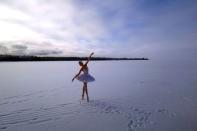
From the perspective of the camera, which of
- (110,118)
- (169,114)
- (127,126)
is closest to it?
(127,126)

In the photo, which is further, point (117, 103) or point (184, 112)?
point (117, 103)

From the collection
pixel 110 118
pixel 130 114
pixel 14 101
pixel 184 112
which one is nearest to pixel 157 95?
pixel 184 112

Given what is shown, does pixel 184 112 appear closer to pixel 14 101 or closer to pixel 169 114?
pixel 169 114

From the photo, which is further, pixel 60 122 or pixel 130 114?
pixel 130 114

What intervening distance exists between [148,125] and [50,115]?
2869 millimetres

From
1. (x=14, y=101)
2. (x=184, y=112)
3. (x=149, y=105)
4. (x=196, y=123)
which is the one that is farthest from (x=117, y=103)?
(x=14, y=101)

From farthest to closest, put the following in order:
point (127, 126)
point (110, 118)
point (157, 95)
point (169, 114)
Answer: point (157, 95), point (169, 114), point (110, 118), point (127, 126)

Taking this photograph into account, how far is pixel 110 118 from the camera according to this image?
238 inches

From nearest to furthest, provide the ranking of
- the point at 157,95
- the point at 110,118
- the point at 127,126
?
the point at 127,126, the point at 110,118, the point at 157,95

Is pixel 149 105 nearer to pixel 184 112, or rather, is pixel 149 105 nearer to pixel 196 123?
pixel 184 112

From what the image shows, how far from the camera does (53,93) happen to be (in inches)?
380

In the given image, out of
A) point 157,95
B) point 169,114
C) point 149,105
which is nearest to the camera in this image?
point 169,114

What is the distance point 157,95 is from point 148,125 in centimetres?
412

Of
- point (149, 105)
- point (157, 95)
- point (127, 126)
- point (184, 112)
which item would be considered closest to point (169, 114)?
point (184, 112)
